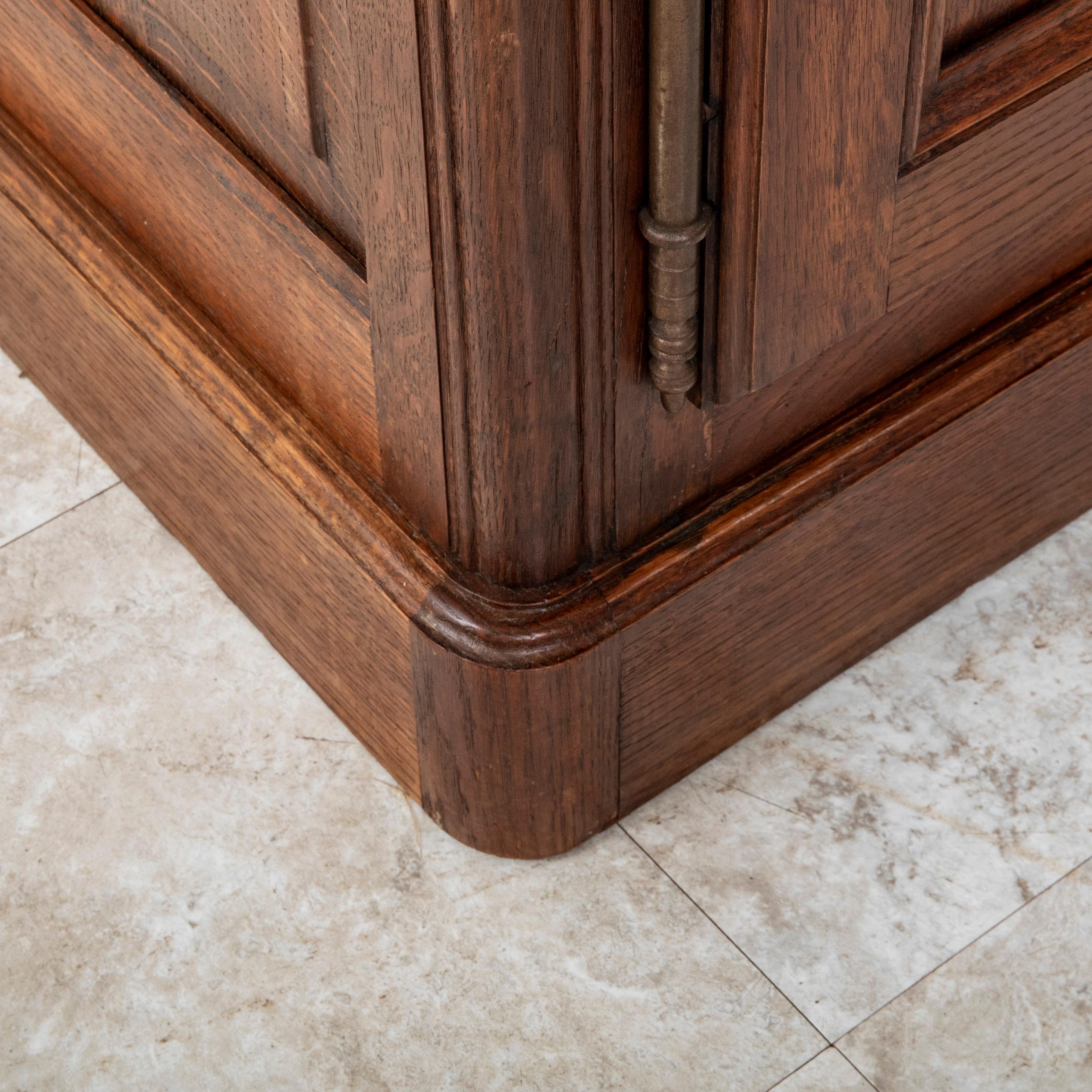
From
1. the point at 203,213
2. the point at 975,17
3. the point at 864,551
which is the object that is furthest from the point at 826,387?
the point at 203,213

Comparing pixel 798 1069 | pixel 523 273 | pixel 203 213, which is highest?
pixel 523 273

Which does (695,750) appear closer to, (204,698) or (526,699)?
(526,699)

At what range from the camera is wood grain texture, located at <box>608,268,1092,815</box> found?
1171 millimetres

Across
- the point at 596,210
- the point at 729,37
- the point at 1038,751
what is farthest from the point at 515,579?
the point at 1038,751

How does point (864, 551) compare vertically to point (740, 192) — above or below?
below

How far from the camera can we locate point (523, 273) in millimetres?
923

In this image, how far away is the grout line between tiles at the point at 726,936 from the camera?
1140mm

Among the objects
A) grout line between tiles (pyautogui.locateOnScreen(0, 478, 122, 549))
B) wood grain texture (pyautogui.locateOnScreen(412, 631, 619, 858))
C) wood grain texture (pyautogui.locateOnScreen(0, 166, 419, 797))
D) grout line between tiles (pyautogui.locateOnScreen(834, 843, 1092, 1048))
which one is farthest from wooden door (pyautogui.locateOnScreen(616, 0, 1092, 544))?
grout line between tiles (pyautogui.locateOnScreen(0, 478, 122, 549))

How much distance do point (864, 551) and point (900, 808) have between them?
8.1 inches

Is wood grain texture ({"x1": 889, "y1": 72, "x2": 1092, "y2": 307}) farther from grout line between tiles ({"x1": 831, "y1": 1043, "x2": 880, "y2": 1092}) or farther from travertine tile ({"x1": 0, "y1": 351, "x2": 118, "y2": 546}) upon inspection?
travertine tile ({"x1": 0, "y1": 351, "x2": 118, "y2": 546})

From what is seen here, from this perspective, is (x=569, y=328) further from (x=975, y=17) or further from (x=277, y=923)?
(x=277, y=923)

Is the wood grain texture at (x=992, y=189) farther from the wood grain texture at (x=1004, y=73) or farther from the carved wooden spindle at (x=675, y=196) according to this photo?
the carved wooden spindle at (x=675, y=196)

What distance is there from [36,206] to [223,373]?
0.97 ft

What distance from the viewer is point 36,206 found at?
4.55 feet
